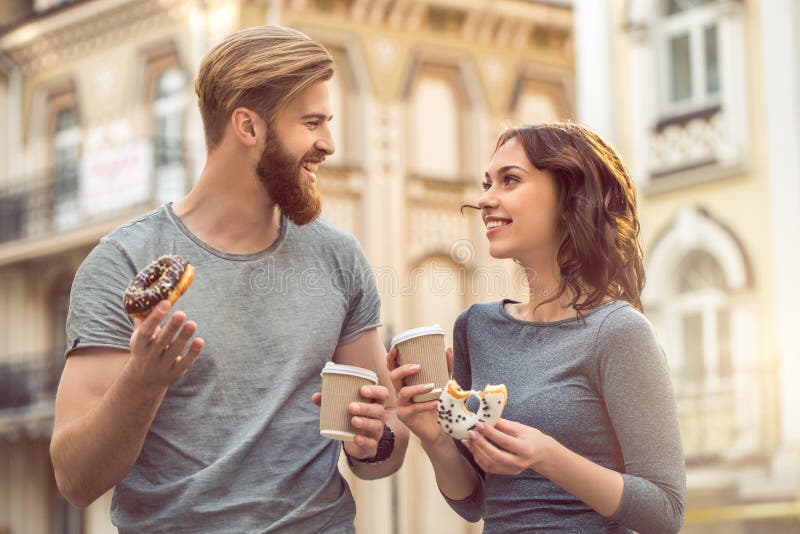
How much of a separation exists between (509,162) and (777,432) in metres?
12.1

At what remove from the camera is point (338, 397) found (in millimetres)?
3686

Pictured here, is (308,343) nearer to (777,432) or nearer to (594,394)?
(594,394)

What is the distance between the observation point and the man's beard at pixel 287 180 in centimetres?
400

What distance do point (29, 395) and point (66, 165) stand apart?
3840 millimetres

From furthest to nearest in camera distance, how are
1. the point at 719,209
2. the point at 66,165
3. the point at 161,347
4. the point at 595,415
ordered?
the point at 66,165
the point at 719,209
the point at 595,415
the point at 161,347

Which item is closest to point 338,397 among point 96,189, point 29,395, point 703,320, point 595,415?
point 595,415

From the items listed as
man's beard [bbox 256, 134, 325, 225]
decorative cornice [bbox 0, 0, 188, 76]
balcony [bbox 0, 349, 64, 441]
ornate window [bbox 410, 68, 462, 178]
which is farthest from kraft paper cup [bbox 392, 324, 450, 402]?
balcony [bbox 0, 349, 64, 441]

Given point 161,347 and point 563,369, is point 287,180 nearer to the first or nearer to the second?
point 161,347

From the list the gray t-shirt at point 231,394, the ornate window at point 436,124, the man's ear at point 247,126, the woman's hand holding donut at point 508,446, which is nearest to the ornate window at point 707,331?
the ornate window at point 436,124

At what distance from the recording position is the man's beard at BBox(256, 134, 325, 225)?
4.00 meters

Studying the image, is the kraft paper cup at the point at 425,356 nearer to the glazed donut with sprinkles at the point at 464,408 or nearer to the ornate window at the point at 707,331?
the glazed donut with sprinkles at the point at 464,408

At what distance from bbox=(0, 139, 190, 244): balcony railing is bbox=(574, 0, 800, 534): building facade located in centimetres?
705

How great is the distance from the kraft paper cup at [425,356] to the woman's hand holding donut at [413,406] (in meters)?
0.02

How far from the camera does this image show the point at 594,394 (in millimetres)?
3691
